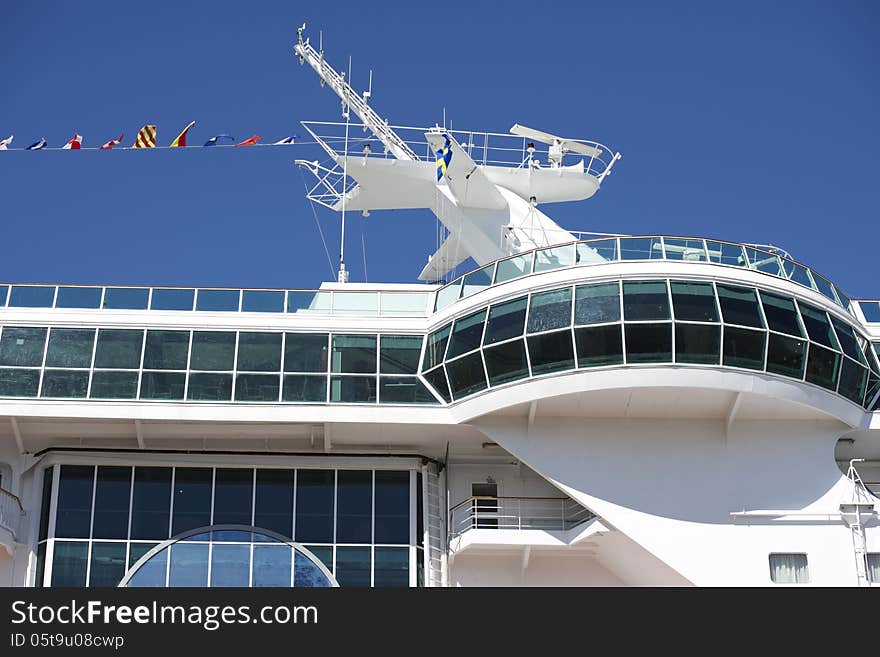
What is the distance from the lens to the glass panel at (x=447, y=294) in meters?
28.2

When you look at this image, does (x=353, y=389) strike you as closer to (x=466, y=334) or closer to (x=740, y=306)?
(x=466, y=334)

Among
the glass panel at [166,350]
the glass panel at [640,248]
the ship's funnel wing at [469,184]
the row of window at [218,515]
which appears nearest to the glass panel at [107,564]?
the row of window at [218,515]

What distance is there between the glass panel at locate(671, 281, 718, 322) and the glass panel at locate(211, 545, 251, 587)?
11.1 meters

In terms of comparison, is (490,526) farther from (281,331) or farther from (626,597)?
(626,597)

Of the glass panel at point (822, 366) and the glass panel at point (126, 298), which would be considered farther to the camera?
the glass panel at point (126, 298)

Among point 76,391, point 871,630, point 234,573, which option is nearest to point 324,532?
point 234,573

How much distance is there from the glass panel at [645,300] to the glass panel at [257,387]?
26.8 ft

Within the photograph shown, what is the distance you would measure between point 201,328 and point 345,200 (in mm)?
7674

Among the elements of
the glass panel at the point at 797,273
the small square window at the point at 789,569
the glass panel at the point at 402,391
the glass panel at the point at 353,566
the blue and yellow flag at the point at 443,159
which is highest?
the blue and yellow flag at the point at 443,159

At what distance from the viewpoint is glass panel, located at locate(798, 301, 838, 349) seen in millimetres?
26281

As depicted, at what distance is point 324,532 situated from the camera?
90.1 feet

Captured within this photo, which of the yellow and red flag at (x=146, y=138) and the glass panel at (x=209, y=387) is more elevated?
the yellow and red flag at (x=146, y=138)

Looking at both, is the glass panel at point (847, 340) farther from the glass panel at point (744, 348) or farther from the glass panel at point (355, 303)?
the glass panel at point (355, 303)

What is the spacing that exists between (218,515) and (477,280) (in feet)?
26.8
